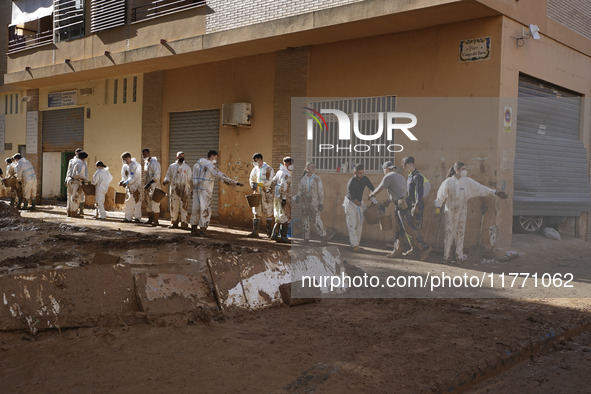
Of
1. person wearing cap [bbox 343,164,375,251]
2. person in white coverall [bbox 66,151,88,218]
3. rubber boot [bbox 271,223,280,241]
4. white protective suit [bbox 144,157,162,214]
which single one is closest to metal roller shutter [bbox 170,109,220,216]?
white protective suit [bbox 144,157,162,214]

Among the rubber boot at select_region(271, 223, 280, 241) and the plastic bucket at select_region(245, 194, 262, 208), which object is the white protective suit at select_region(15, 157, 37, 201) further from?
the rubber boot at select_region(271, 223, 280, 241)

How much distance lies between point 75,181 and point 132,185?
2103 millimetres

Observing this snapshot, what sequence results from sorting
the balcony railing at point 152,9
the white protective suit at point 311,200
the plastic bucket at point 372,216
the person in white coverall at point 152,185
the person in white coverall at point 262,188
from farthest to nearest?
the balcony railing at point 152,9 → the person in white coverall at point 152,185 → the person in white coverall at point 262,188 → the white protective suit at point 311,200 → the plastic bucket at point 372,216

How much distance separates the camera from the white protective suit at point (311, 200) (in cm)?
1143

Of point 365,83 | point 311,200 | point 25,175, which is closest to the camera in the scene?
point 311,200

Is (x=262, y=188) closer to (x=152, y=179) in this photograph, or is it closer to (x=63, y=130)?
(x=152, y=179)

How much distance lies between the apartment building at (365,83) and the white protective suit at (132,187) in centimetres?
144

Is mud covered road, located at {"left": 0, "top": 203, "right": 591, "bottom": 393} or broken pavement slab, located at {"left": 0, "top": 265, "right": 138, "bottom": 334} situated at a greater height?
broken pavement slab, located at {"left": 0, "top": 265, "right": 138, "bottom": 334}

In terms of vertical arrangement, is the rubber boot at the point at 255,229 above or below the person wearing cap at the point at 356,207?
below

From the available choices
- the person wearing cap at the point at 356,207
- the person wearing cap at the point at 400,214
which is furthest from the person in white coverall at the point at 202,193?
the person wearing cap at the point at 400,214

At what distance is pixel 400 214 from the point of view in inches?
394

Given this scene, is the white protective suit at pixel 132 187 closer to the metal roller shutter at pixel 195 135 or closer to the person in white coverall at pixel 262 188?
the metal roller shutter at pixel 195 135

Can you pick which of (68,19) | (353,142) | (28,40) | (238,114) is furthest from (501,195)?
(28,40)

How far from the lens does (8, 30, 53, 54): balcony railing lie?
2022cm
